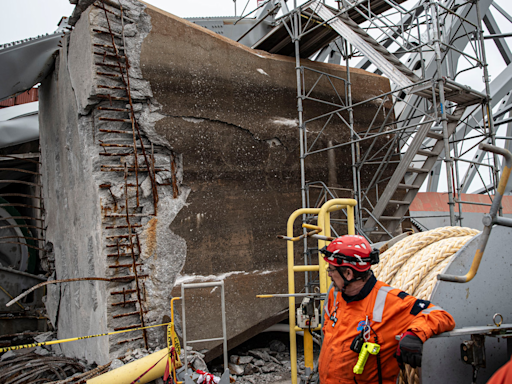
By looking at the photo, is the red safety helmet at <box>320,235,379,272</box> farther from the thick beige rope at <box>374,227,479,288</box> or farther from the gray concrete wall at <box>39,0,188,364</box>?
the gray concrete wall at <box>39,0,188,364</box>

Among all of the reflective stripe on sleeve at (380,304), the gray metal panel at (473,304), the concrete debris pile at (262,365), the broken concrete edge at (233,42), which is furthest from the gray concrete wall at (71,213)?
the gray metal panel at (473,304)

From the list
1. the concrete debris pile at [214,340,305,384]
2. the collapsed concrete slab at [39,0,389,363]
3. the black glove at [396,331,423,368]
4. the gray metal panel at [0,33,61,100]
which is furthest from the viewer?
the gray metal panel at [0,33,61,100]

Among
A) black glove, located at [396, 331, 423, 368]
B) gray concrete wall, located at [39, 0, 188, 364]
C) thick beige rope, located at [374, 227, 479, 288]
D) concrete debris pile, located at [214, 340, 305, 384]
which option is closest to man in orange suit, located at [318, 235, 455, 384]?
black glove, located at [396, 331, 423, 368]

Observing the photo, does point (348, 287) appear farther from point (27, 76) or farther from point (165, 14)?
point (27, 76)

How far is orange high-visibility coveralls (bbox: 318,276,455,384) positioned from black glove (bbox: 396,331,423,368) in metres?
0.14

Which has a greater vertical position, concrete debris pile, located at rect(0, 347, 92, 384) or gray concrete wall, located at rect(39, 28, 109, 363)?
gray concrete wall, located at rect(39, 28, 109, 363)

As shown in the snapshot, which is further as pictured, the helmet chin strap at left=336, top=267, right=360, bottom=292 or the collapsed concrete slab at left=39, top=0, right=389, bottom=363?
the collapsed concrete slab at left=39, top=0, right=389, bottom=363

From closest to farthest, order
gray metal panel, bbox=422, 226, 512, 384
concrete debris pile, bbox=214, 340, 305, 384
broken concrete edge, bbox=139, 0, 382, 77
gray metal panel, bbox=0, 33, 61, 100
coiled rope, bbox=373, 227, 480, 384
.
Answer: gray metal panel, bbox=422, 226, 512, 384 < coiled rope, bbox=373, 227, 480, 384 < concrete debris pile, bbox=214, 340, 305, 384 < broken concrete edge, bbox=139, 0, 382, 77 < gray metal panel, bbox=0, 33, 61, 100

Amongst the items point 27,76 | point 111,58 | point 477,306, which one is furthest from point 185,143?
point 477,306

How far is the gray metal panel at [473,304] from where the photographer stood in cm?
237

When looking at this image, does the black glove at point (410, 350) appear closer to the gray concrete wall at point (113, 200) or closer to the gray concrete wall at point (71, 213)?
the gray concrete wall at point (113, 200)

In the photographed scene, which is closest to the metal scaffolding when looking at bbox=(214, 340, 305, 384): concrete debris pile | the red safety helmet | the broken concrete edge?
the broken concrete edge

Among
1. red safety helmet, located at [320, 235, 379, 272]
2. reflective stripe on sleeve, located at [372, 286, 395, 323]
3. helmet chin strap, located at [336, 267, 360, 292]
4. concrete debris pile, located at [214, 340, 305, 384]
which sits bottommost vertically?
concrete debris pile, located at [214, 340, 305, 384]

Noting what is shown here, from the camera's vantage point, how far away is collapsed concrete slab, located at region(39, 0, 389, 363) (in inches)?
193
